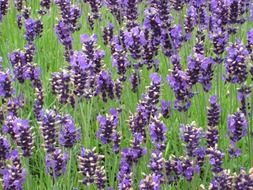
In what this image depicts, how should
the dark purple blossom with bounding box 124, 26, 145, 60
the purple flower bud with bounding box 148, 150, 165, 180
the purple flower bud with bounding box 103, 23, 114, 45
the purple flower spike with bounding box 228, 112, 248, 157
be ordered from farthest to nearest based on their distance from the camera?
1. the purple flower bud with bounding box 103, 23, 114, 45
2. the dark purple blossom with bounding box 124, 26, 145, 60
3. the purple flower spike with bounding box 228, 112, 248, 157
4. the purple flower bud with bounding box 148, 150, 165, 180

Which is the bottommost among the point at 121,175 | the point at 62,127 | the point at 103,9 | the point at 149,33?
the point at 121,175

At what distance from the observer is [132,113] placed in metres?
4.49

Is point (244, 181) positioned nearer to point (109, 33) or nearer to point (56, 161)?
point (56, 161)

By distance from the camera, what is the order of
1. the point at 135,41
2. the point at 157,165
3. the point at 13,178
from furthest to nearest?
the point at 135,41 → the point at 157,165 → the point at 13,178

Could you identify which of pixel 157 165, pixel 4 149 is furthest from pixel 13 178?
pixel 157 165

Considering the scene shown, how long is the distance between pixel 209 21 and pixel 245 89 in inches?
71.7

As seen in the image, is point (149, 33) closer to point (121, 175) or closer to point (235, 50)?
point (235, 50)

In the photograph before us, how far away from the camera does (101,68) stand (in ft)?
13.7

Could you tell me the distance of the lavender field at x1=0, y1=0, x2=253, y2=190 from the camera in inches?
133

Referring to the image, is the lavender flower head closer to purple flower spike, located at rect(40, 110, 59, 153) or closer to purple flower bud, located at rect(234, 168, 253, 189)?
purple flower spike, located at rect(40, 110, 59, 153)

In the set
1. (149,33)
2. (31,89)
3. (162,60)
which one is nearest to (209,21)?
(162,60)

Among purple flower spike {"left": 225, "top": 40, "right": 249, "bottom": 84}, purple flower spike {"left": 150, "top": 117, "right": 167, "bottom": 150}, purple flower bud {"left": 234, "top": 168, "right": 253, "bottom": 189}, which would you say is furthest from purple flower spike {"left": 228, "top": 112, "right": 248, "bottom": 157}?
purple flower bud {"left": 234, "top": 168, "right": 253, "bottom": 189}

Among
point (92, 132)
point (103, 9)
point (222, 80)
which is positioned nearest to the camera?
point (92, 132)

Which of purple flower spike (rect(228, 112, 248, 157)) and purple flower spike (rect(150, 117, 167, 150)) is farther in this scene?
purple flower spike (rect(228, 112, 248, 157))
